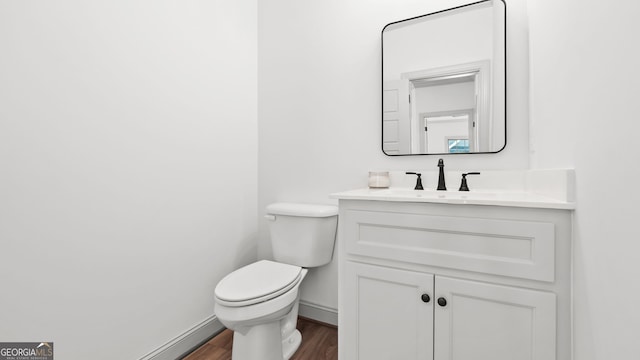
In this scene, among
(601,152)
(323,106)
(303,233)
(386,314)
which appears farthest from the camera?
(323,106)

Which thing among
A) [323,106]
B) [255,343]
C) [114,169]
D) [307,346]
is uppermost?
[323,106]

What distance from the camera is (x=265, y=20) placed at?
76.4 inches

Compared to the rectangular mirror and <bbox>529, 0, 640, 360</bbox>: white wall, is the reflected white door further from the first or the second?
<bbox>529, 0, 640, 360</bbox>: white wall

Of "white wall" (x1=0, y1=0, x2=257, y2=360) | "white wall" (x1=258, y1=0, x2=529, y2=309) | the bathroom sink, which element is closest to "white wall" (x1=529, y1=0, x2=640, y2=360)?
the bathroom sink

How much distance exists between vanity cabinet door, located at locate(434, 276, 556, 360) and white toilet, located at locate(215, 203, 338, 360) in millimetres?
676

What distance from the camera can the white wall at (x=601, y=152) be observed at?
48cm

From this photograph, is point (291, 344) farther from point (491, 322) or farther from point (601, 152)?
point (601, 152)

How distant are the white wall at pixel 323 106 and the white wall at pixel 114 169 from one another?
0.26 meters

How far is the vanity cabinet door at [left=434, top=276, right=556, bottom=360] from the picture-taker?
845 millimetres

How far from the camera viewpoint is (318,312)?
177cm

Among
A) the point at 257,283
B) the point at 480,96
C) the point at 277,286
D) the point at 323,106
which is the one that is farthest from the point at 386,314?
the point at 323,106

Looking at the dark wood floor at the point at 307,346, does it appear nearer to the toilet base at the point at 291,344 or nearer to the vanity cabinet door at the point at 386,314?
the toilet base at the point at 291,344

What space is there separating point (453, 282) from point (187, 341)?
55.0 inches

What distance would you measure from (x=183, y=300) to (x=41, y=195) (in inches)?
32.2
